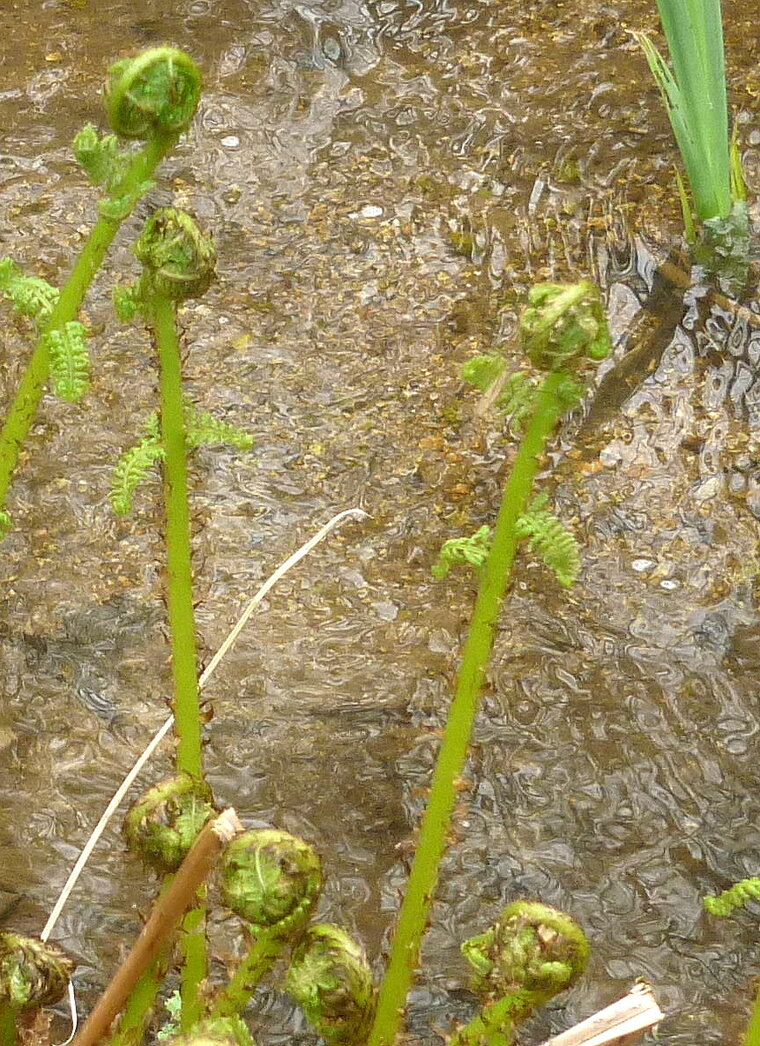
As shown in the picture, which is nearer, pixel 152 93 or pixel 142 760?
pixel 152 93

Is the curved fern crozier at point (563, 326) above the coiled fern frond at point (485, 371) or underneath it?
above

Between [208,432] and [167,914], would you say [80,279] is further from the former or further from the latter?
[167,914]

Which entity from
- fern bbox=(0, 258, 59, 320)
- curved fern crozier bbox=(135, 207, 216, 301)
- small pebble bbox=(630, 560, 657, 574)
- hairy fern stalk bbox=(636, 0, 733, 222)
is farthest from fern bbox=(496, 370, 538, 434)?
hairy fern stalk bbox=(636, 0, 733, 222)

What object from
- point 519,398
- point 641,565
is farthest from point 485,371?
point 641,565

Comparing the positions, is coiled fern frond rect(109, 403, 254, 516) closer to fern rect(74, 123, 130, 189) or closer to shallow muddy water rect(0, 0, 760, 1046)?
fern rect(74, 123, 130, 189)

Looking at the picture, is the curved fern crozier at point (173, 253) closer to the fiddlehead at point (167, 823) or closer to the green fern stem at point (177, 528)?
the green fern stem at point (177, 528)

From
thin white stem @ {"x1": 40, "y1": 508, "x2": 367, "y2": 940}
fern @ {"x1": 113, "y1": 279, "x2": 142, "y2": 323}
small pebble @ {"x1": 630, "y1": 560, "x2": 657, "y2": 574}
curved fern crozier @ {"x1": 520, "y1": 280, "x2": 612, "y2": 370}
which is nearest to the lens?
curved fern crozier @ {"x1": 520, "y1": 280, "x2": 612, "y2": 370}

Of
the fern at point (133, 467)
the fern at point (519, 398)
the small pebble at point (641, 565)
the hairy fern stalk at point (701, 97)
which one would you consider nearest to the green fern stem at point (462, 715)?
the fern at point (519, 398)
